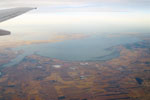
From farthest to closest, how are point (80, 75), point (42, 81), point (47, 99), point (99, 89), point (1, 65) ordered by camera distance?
point (1, 65) < point (80, 75) < point (42, 81) < point (99, 89) < point (47, 99)

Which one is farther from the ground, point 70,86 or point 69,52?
point 70,86

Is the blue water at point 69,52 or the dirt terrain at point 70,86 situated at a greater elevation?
the dirt terrain at point 70,86

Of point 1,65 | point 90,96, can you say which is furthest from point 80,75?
point 1,65

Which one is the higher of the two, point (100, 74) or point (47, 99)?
point (47, 99)

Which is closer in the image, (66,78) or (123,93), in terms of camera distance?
(123,93)

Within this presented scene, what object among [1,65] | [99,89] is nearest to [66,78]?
[99,89]

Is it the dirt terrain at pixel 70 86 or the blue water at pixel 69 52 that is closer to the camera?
the dirt terrain at pixel 70 86

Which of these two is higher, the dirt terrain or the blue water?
the dirt terrain

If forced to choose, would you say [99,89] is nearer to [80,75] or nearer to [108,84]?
[108,84]

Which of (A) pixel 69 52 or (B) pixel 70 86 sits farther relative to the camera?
(A) pixel 69 52

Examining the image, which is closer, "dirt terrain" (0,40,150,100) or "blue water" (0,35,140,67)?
"dirt terrain" (0,40,150,100)

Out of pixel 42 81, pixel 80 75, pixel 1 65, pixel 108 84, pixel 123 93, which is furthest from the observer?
pixel 1 65
